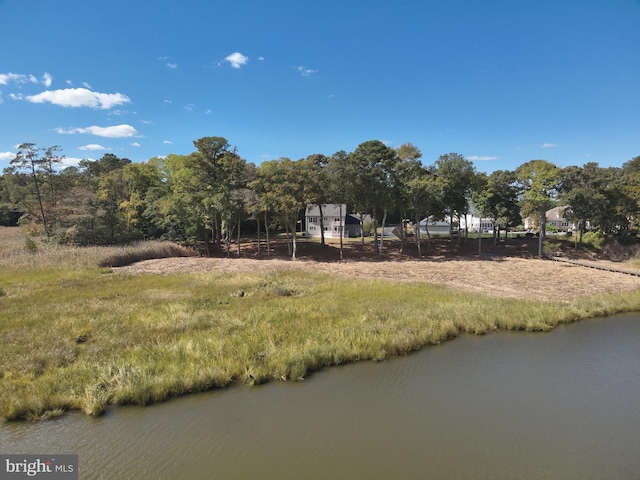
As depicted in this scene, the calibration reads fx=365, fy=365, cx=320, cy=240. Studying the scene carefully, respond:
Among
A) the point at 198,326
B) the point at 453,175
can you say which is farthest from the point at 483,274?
the point at 198,326

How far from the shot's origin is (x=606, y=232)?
4659 cm

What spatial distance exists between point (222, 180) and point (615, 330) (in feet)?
117

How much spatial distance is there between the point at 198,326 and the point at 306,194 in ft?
77.1

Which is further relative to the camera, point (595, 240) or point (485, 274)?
point (595, 240)

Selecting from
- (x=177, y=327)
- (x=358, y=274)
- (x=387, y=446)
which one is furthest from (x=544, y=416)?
(x=358, y=274)

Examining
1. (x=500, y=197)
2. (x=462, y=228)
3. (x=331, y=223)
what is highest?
(x=500, y=197)

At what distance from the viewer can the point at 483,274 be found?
32.0 metres

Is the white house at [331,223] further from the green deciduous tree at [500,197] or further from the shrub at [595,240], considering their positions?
the shrub at [595,240]

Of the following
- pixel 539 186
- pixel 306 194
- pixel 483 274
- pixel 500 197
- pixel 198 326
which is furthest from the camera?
pixel 500 197

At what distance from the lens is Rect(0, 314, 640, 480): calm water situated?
7789 mm

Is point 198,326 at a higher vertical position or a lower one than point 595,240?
lower

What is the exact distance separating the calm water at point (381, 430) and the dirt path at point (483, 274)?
12568mm

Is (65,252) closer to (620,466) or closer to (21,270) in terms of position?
(21,270)

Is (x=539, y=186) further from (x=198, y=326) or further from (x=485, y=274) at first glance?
(x=198, y=326)
